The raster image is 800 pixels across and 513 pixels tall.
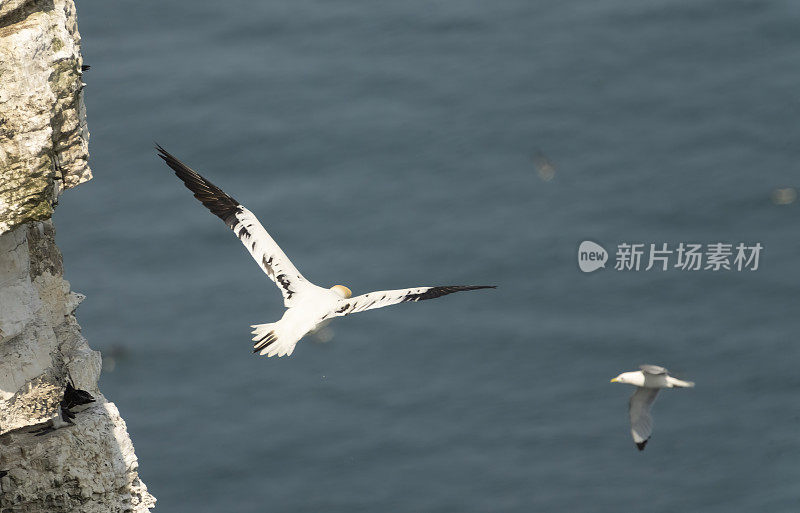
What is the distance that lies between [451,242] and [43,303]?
2280 centimetres

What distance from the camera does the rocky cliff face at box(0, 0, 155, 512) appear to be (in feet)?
41.0

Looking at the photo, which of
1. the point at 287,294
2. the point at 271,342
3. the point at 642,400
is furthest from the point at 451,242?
the point at 271,342

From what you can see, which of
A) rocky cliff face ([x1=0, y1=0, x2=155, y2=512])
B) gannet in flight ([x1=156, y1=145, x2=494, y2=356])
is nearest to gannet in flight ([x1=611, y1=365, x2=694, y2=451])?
gannet in flight ([x1=156, y1=145, x2=494, y2=356])

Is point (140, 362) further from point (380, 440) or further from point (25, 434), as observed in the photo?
point (25, 434)

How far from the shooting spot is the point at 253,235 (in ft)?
67.9

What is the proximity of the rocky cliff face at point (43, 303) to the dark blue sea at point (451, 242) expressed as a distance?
59.5 ft

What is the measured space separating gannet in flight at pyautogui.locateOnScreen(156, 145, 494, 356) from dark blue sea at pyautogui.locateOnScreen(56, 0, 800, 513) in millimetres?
13824

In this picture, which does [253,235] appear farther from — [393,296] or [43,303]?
[43,303]

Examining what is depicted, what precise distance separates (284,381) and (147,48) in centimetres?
1223

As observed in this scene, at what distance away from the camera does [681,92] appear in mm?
40500

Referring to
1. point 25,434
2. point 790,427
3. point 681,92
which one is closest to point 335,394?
point 790,427

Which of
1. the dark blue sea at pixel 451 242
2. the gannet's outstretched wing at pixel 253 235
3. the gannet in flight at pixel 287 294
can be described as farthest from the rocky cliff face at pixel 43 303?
the dark blue sea at pixel 451 242

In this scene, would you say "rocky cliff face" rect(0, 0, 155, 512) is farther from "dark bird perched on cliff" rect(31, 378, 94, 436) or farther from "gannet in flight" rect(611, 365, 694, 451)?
"gannet in flight" rect(611, 365, 694, 451)

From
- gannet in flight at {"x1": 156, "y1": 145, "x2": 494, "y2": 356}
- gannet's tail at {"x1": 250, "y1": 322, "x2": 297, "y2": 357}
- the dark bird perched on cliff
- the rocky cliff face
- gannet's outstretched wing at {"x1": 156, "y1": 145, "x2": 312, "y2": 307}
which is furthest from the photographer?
gannet's outstretched wing at {"x1": 156, "y1": 145, "x2": 312, "y2": 307}
